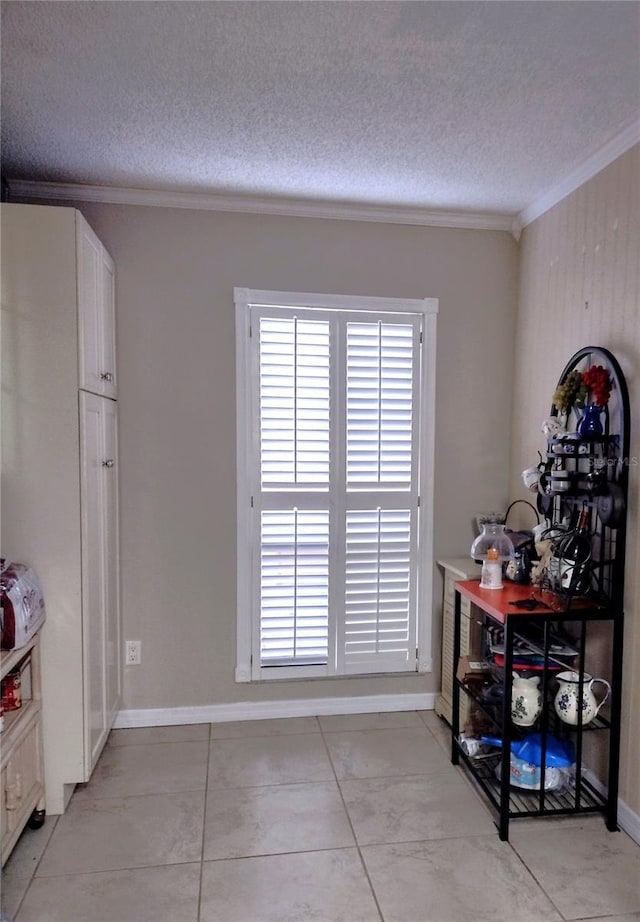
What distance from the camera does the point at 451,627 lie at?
9.16 feet

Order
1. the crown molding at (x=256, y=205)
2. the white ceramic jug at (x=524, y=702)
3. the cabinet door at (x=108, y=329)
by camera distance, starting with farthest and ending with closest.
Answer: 1. the crown molding at (x=256, y=205)
2. the cabinet door at (x=108, y=329)
3. the white ceramic jug at (x=524, y=702)

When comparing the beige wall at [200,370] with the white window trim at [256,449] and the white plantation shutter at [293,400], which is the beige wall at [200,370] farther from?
the white plantation shutter at [293,400]

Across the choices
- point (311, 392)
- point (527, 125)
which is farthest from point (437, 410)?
point (527, 125)

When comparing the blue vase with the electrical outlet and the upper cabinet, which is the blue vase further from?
the electrical outlet

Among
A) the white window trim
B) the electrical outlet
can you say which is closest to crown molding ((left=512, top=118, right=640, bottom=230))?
the white window trim

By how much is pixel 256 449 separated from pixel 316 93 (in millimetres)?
1484

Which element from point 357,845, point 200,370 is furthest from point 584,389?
point 357,845

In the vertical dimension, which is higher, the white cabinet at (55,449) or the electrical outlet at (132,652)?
the white cabinet at (55,449)

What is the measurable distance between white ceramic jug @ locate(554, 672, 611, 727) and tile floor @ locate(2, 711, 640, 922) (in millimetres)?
413

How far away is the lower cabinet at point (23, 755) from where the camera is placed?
69.2 inches

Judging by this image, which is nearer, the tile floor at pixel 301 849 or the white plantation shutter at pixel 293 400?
the tile floor at pixel 301 849

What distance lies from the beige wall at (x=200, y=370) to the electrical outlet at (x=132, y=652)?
0.11 feet

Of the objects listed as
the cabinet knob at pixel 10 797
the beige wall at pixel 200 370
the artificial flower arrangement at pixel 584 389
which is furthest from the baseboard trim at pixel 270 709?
the artificial flower arrangement at pixel 584 389

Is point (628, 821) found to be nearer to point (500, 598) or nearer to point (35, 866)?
point (500, 598)
